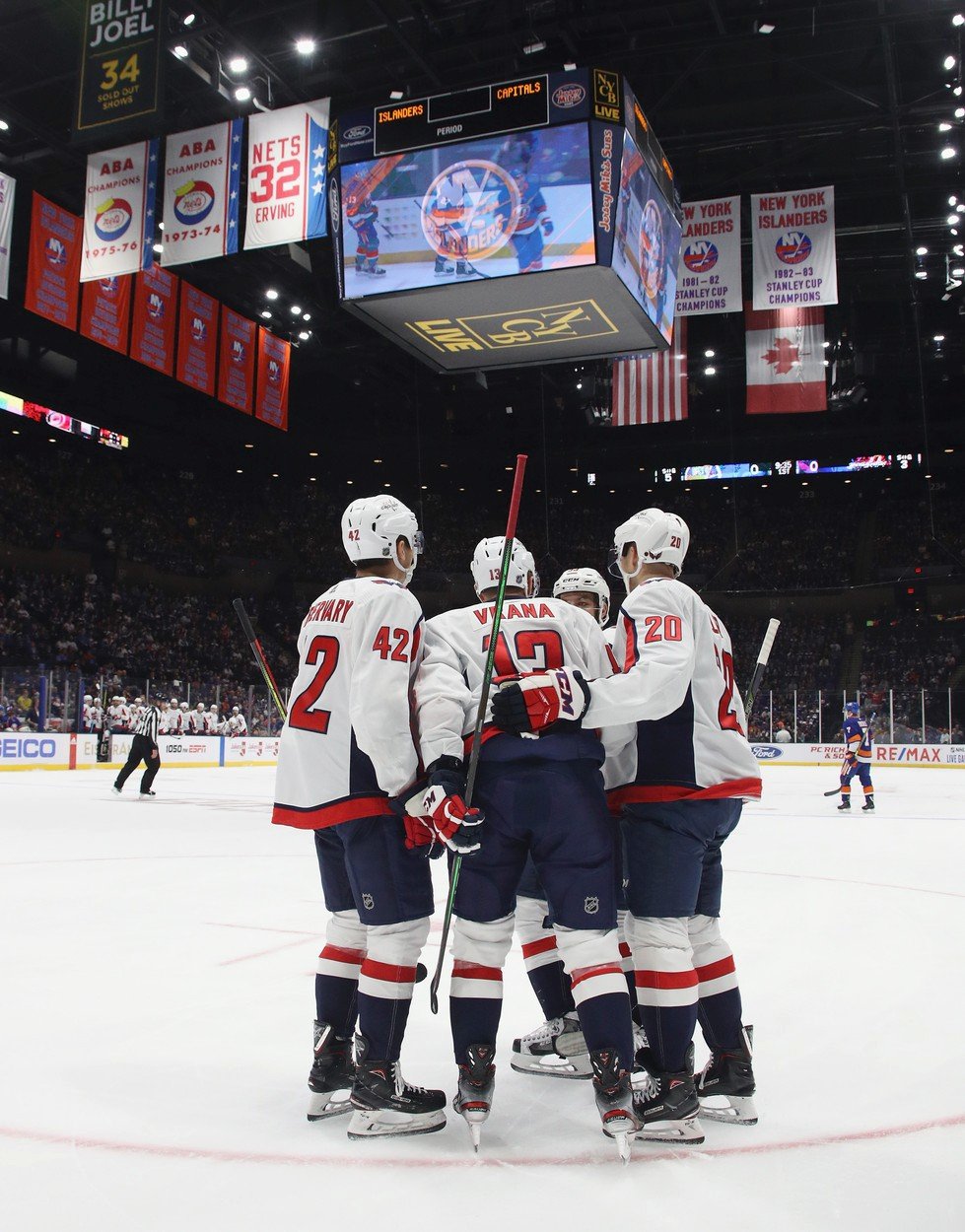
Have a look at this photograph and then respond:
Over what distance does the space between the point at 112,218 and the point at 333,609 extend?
981cm

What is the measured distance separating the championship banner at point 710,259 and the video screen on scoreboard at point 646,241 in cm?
153

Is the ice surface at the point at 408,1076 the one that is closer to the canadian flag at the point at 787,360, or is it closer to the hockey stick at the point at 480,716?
the hockey stick at the point at 480,716

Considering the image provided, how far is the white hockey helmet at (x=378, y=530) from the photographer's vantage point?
273 cm

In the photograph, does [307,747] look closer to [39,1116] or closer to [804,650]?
[39,1116]

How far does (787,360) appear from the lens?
12641mm

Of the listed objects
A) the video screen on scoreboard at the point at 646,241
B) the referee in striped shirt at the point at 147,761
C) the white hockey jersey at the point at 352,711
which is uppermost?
the video screen on scoreboard at the point at 646,241

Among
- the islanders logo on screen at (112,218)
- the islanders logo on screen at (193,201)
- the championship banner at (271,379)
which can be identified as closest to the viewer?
the islanders logo on screen at (193,201)

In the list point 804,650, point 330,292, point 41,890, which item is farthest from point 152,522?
point 41,890

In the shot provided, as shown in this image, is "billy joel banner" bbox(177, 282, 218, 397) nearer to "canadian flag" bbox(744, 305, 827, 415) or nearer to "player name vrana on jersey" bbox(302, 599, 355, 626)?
"canadian flag" bbox(744, 305, 827, 415)

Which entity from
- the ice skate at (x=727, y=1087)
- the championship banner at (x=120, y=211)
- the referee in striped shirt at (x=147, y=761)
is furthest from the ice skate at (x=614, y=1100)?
the championship banner at (x=120, y=211)

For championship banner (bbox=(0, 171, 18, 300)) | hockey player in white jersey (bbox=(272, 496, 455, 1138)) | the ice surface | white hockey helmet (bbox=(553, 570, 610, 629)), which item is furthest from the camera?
championship banner (bbox=(0, 171, 18, 300))

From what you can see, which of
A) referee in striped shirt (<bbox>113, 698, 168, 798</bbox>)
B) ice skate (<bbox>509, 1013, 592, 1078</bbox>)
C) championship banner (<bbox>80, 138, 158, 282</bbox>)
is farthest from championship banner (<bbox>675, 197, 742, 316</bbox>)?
ice skate (<bbox>509, 1013, 592, 1078</bbox>)

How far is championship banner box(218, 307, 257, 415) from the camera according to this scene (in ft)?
47.8

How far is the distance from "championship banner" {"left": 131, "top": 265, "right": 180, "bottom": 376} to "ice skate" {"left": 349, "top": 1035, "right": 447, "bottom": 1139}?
12362 mm
